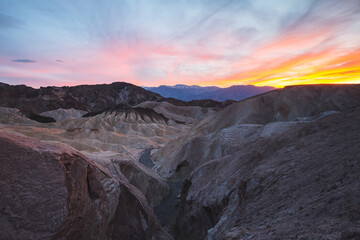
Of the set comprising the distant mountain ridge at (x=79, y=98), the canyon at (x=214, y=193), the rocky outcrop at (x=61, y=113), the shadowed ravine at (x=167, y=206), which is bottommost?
the shadowed ravine at (x=167, y=206)

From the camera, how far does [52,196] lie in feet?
16.8

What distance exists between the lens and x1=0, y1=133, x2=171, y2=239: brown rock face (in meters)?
4.63

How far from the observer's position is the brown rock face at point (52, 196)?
4.63 meters

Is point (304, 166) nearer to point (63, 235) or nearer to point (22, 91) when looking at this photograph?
point (63, 235)

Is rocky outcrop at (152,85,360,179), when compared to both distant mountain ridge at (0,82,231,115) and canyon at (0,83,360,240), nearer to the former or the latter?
canyon at (0,83,360,240)

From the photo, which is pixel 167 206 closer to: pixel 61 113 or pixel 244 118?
pixel 244 118

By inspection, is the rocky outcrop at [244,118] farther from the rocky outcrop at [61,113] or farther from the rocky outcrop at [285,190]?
the rocky outcrop at [61,113]

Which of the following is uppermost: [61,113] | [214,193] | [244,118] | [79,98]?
[79,98]

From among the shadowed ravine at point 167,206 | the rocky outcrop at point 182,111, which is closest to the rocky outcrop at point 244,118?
the shadowed ravine at point 167,206

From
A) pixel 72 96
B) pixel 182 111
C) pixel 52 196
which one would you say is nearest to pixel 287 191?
pixel 52 196

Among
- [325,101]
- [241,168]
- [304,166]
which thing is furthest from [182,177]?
[325,101]

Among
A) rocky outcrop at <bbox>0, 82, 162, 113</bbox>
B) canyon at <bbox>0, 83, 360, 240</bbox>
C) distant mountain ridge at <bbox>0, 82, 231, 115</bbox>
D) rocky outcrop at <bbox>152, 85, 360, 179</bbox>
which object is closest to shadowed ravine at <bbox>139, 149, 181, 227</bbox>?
canyon at <bbox>0, 83, 360, 240</bbox>

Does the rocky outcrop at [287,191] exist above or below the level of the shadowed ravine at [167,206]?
above

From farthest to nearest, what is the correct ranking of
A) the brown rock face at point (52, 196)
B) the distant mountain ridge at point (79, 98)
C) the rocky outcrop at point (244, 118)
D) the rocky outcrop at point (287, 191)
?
the distant mountain ridge at point (79, 98) < the rocky outcrop at point (244, 118) < the brown rock face at point (52, 196) < the rocky outcrop at point (287, 191)
